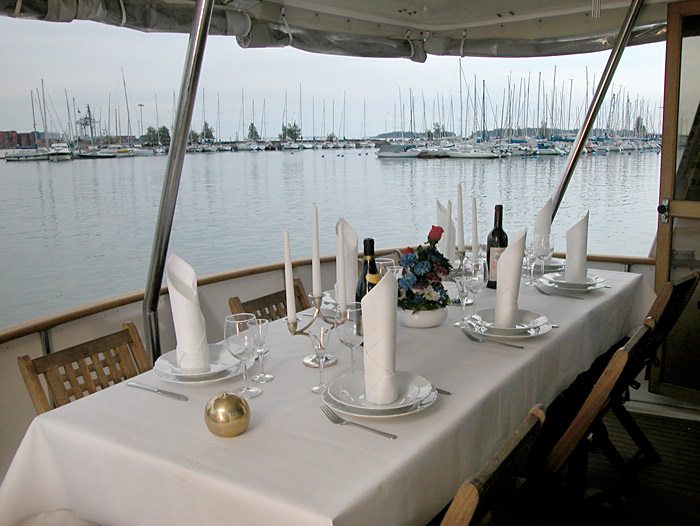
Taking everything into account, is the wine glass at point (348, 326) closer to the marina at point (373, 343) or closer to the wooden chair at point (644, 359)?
the marina at point (373, 343)

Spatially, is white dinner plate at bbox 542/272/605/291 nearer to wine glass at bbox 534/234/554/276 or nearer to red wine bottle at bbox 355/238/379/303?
wine glass at bbox 534/234/554/276

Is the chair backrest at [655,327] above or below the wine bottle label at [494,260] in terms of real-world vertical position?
below

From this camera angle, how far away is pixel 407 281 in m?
1.97

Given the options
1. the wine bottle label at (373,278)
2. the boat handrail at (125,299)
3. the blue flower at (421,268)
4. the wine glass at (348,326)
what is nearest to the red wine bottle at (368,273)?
the wine bottle label at (373,278)

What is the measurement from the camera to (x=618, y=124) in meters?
5.47

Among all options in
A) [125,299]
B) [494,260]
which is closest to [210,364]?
[125,299]

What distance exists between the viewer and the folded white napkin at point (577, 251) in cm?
259

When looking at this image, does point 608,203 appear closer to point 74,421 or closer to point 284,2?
point 284,2

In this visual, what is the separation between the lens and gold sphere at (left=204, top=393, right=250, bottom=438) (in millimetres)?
1205

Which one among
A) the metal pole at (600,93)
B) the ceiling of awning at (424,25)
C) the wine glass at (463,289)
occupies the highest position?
the ceiling of awning at (424,25)

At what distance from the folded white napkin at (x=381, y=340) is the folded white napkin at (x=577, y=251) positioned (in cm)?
154

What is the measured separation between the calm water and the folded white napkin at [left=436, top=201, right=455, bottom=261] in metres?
1.40

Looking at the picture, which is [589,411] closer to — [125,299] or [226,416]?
[226,416]

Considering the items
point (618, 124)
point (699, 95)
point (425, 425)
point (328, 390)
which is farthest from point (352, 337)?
point (618, 124)
